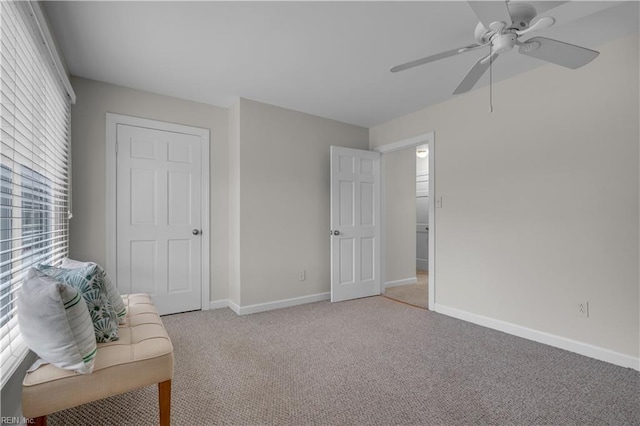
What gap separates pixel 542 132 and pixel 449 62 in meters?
1.02

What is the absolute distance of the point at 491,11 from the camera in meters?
1.50

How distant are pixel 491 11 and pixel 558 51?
0.61 metres

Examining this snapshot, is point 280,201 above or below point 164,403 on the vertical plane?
above

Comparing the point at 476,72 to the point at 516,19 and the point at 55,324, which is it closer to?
the point at 516,19

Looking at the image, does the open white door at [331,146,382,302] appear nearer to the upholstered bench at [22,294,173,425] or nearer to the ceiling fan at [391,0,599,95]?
the ceiling fan at [391,0,599,95]

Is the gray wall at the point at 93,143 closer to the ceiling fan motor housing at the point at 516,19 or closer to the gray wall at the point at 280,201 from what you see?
the gray wall at the point at 280,201

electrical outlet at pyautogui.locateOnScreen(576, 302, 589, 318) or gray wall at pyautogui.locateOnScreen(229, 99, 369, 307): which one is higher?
gray wall at pyautogui.locateOnScreen(229, 99, 369, 307)

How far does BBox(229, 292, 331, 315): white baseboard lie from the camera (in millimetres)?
3452

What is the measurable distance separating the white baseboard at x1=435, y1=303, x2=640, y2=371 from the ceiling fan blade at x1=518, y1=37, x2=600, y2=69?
2.07m

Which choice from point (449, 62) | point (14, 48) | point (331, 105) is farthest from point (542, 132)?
point (14, 48)

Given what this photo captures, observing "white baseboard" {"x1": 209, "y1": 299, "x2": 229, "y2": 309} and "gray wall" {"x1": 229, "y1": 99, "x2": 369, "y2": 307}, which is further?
"white baseboard" {"x1": 209, "y1": 299, "x2": 229, "y2": 309}

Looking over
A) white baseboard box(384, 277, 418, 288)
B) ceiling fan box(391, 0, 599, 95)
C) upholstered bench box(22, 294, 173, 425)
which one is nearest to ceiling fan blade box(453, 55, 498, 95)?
ceiling fan box(391, 0, 599, 95)

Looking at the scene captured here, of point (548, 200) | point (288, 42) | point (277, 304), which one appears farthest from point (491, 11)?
point (277, 304)

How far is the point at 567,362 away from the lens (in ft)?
7.65
